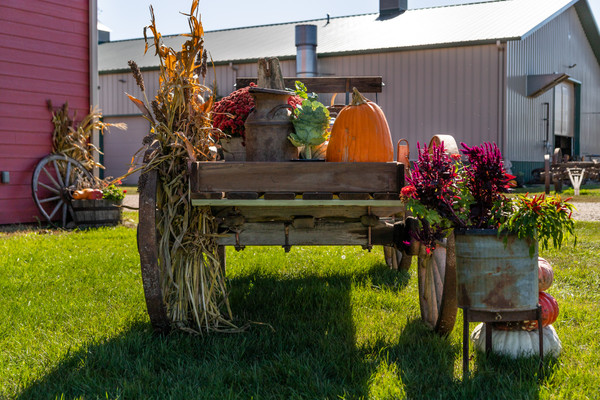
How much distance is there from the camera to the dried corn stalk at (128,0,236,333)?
2.90 metres

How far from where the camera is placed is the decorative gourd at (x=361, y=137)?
286 centimetres

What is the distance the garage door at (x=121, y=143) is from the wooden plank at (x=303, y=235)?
62.4 ft

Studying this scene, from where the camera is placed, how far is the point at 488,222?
2498mm

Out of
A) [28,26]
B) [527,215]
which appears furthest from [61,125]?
[527,215]

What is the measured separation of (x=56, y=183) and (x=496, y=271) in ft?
22.1

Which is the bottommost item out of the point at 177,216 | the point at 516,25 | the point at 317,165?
the point at 177,216

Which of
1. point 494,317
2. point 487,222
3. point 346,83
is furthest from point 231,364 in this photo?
point 346,83

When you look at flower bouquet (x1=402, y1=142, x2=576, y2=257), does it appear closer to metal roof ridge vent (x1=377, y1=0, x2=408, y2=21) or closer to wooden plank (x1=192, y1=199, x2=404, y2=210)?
wooden plank (x1=192, y1=199, x2=404, y2=210)

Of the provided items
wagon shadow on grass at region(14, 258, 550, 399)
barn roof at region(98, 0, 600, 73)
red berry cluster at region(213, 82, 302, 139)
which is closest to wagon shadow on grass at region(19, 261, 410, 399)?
wagon shadow on grass at region(14, 258, 550, 399)

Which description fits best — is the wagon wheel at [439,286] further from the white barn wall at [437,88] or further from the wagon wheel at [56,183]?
the white barn wall at [437,88]

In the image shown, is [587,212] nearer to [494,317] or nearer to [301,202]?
[494,317]

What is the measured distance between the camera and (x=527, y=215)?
2.37 meters

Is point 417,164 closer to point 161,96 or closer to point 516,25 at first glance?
point 161,96

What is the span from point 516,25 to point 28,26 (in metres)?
13.1
